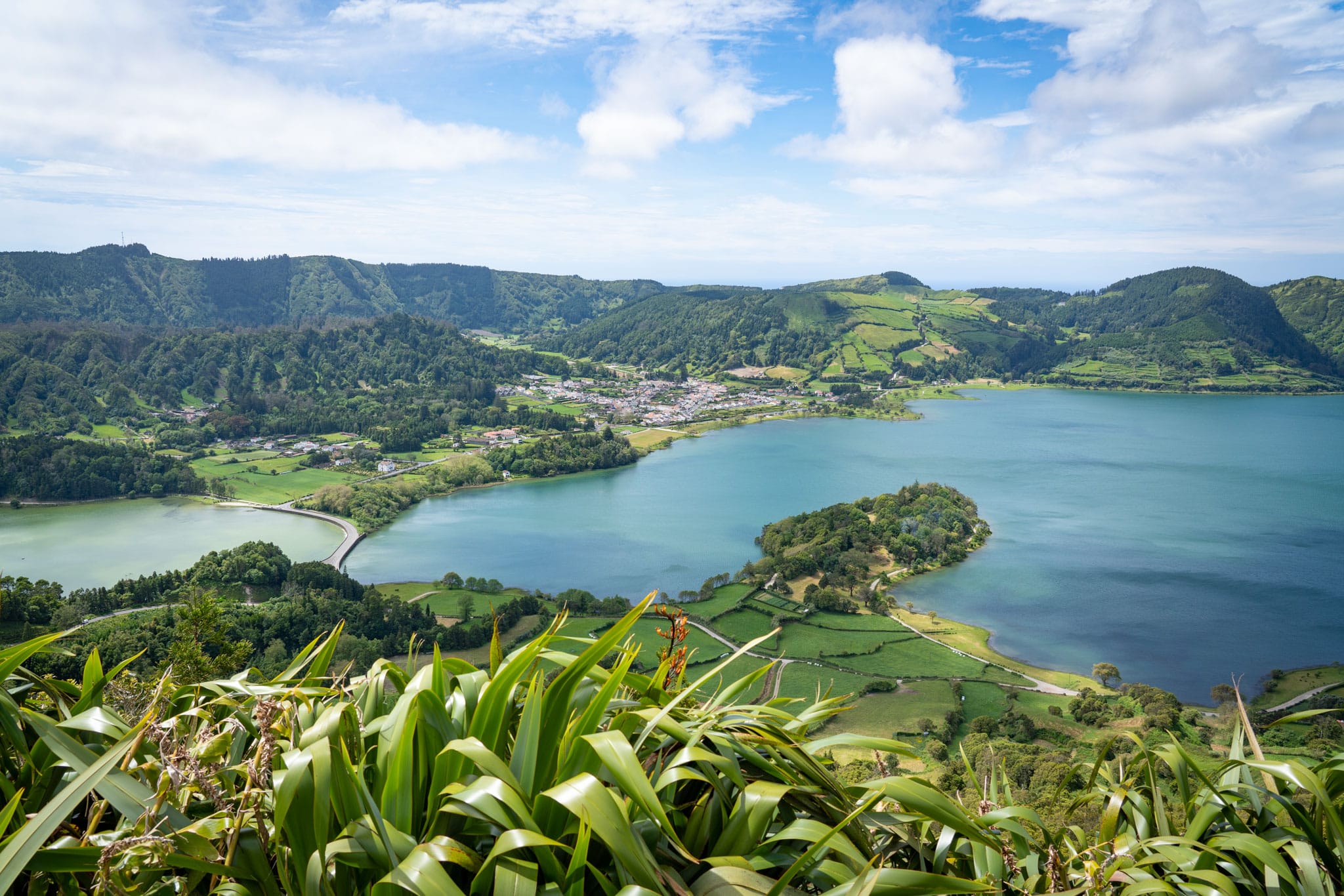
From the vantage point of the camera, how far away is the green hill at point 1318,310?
110 m

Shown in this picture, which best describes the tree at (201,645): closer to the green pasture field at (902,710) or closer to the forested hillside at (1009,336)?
the green pasture field at (902,710)

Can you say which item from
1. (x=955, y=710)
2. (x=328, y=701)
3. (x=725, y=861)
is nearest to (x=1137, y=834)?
(x=725, y=861)

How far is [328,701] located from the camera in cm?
146

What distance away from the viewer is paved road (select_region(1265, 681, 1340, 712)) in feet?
77.1

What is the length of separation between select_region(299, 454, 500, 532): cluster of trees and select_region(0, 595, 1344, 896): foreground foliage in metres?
47.8

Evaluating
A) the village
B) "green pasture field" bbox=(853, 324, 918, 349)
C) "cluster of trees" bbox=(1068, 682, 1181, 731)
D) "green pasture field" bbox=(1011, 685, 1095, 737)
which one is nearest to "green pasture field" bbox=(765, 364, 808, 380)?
the village

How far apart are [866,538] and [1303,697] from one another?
1880 centimetres

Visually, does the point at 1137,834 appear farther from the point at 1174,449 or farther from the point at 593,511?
the point at 1174,449

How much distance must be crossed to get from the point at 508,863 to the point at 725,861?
27cm

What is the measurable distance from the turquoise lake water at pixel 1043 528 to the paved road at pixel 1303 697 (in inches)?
79.0

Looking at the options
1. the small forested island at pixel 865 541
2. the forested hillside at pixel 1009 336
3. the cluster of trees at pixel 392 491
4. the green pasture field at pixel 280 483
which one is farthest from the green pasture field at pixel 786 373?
the green pasture field at pixel 280 483

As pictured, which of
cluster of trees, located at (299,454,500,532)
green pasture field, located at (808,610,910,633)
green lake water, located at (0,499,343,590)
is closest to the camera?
green pasture field, located at (808,610,910,633)

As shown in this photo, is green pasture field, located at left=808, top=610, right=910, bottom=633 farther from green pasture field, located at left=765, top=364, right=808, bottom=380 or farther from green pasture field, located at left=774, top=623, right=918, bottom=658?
green pasture field, located at left=765, top=364, right=808, bottom=380

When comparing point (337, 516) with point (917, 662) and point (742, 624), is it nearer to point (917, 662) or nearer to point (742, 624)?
point (742, 624)
